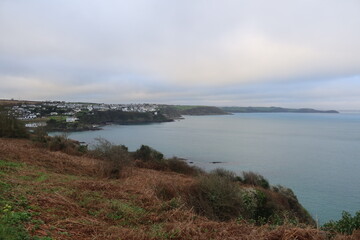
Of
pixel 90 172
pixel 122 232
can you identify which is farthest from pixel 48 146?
pixel 122 232

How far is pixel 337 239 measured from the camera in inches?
208

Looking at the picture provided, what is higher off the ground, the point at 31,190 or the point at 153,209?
the point at 31,190

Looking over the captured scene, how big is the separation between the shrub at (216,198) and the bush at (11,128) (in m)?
21.6

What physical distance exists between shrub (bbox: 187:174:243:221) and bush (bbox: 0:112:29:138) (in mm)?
21607

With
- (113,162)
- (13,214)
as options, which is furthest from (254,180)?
(13,214)

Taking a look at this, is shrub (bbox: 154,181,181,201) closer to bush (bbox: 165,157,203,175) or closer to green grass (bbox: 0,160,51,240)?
green grass (bbox: 0,160,51,240)

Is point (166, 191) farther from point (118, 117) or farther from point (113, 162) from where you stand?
point (118, 117)

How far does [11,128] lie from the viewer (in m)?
25.4

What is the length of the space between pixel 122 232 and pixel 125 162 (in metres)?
9.80

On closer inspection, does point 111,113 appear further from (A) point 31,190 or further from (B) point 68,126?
(A) point 31,190

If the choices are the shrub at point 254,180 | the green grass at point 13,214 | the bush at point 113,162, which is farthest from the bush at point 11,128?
the shrub at point 254,180

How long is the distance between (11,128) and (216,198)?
76.1ft

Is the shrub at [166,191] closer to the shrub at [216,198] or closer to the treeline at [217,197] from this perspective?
the treeline at [217,197]

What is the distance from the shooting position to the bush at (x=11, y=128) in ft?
80.4
